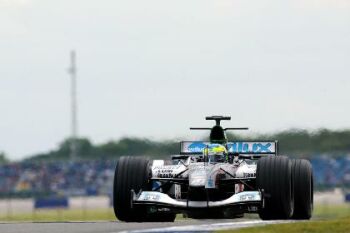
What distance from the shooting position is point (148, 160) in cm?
2058

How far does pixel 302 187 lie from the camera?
2100 cm

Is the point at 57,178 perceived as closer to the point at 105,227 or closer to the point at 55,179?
the point at 55,179

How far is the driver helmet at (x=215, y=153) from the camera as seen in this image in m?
21.0

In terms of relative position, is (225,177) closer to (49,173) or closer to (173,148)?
(173,148)

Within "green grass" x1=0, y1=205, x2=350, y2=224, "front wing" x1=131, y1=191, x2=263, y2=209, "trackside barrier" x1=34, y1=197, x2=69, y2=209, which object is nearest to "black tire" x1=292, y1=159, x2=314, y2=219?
"front wing" x1=131, y1=191, x2=263, y2=209

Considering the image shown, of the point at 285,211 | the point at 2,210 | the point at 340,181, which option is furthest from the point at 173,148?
the point at 2,210

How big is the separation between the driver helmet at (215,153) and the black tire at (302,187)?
4.38 feet

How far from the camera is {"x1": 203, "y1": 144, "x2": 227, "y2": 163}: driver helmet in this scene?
69.0ft

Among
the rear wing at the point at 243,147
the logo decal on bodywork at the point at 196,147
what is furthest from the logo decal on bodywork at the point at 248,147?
the logo decal on bodywork at the point at 196,147

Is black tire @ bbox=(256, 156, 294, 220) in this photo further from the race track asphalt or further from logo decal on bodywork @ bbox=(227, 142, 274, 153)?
logo decal on bodywork @ bbox=(227, 142, 274, 153)

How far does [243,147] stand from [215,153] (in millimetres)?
1066

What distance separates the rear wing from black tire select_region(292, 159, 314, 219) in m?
0.98

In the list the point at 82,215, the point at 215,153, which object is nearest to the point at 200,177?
the point at 215,153

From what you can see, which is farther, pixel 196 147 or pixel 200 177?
pixel 196 147
